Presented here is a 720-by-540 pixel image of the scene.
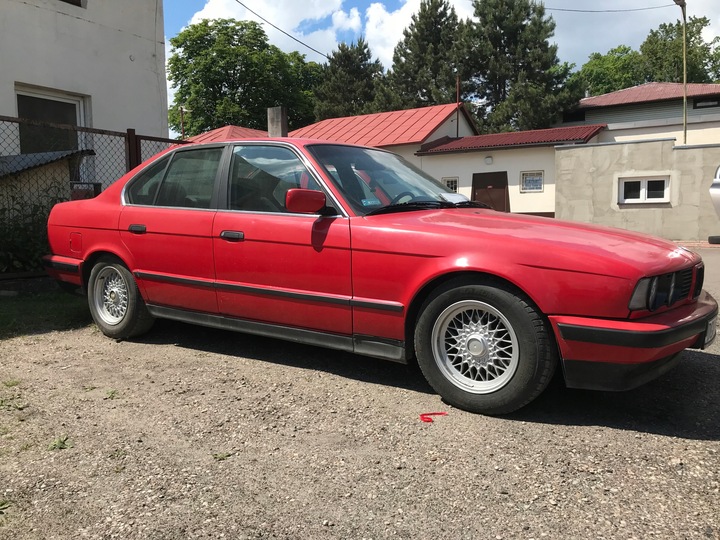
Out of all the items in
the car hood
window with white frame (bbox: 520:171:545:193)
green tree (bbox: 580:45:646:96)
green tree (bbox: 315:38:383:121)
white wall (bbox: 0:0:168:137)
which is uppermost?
green tree (bbox: 580:45:646:96)

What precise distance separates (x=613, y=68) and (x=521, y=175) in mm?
48220

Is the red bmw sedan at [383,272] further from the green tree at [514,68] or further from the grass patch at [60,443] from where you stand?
the green tree at [514,68]

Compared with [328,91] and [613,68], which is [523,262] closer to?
[328,91]

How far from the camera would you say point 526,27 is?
4103cm

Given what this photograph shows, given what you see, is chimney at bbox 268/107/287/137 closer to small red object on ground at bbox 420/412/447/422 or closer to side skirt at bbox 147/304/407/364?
side skirt at bbox 147/304/407/364

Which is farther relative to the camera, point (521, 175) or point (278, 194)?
point (521, 175)

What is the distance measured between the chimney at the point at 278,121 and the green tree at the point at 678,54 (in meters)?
55.6

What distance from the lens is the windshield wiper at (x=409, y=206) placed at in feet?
12.0

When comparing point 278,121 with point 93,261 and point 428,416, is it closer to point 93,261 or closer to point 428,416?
point 93,261

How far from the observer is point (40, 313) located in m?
5.70

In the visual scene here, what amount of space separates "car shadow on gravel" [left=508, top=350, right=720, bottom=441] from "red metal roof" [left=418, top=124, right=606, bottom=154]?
67.3 ft

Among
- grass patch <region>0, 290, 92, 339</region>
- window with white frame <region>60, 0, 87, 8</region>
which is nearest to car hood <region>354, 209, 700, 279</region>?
grass patch <region>0, 290, 92, 339</region>

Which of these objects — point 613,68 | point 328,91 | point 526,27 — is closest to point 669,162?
point 526,27

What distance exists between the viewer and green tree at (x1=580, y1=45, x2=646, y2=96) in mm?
59781
